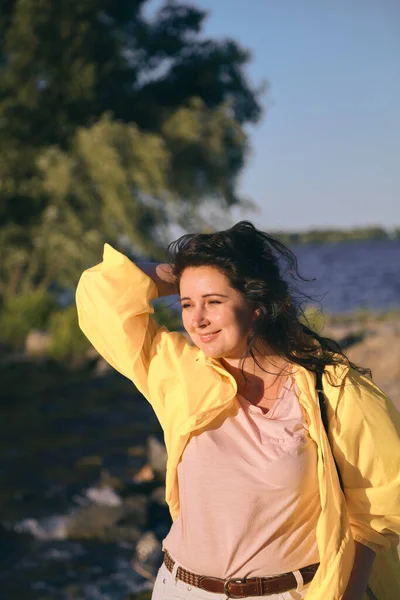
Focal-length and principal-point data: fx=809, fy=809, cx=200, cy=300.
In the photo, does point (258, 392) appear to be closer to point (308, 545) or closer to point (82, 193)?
point (308, 545)

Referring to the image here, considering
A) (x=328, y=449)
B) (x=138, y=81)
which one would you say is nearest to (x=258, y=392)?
(x=328, y=449)

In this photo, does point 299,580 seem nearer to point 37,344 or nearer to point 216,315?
point 216,315

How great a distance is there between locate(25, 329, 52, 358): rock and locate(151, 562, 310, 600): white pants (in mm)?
12787

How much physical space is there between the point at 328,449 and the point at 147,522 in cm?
465

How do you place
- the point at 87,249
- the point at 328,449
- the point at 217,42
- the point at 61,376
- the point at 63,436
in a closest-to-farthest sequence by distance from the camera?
1. the point at 328,449
2. the point at 63,436
3. the point at 61,376
4. the point at 87,249
5. the point at 217,42

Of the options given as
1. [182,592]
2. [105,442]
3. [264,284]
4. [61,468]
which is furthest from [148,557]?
[264,284]

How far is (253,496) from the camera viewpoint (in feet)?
7.02

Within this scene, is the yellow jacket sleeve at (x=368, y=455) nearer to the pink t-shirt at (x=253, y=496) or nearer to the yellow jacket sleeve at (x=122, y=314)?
the pink t-shirt at (x=253, y=496)

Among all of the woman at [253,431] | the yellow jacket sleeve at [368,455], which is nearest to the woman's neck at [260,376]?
the woman at [253,431]

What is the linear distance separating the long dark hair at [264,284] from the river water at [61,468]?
0.37 m

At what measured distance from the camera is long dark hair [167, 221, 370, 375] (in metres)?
2.31

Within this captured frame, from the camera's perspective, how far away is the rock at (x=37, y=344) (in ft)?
49.0

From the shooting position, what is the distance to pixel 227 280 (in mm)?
2312

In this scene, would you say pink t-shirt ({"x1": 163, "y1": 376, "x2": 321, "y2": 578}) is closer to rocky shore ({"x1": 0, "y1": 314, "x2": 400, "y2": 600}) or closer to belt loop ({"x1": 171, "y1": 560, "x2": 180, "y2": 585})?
belt loop ({"x1": 171, "y1": 560, "x2": 180, "y2": 585})
